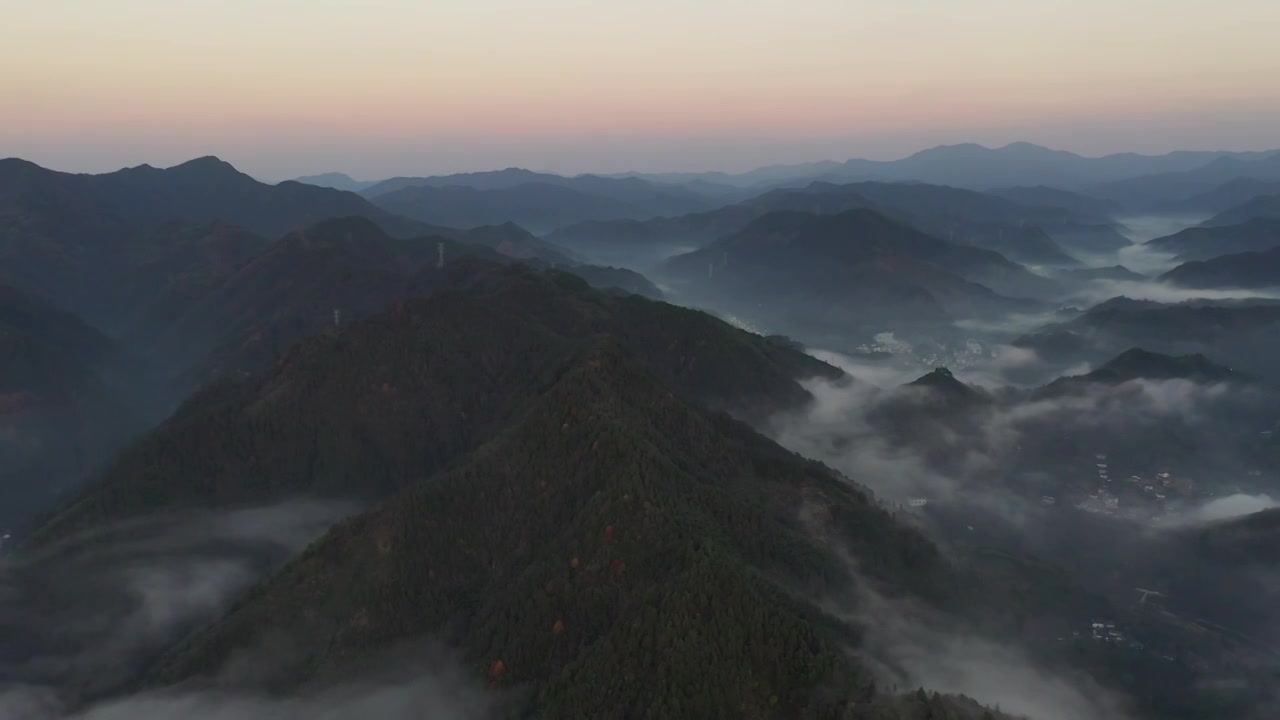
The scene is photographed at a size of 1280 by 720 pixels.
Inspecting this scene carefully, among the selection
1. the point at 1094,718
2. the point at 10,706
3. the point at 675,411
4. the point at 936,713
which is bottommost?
Answer: the point at 1094,718

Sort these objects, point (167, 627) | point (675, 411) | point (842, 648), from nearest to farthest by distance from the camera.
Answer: point (842, 648), point (167, 627), point (675, 411)

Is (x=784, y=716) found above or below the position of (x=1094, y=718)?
above

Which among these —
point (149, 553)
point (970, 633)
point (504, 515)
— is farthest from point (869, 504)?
point (149, 553)

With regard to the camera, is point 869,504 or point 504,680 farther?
point 869,504

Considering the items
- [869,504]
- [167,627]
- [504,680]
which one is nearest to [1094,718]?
[869,504]

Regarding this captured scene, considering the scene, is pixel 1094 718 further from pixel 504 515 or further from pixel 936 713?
pixel 504 515

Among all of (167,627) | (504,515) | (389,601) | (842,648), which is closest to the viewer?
(842,648)
